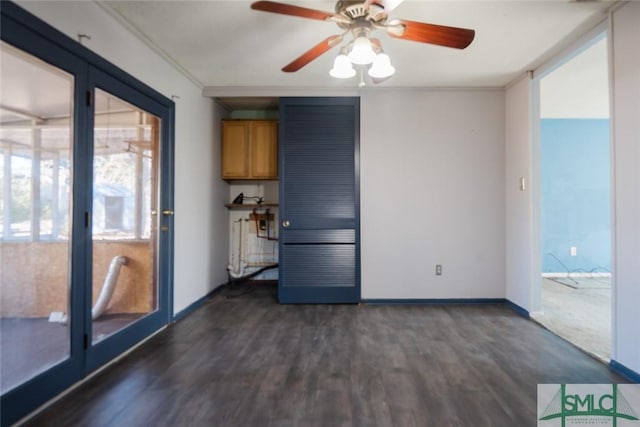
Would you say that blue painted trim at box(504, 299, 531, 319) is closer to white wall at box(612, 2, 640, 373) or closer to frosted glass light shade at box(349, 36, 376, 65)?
white wall at box(612, 2, 640, 373)

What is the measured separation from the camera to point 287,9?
63.2 inches

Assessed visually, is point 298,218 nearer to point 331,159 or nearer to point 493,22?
point 331,159

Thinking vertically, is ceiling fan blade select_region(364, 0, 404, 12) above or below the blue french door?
above

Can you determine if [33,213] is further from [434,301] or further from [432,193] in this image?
[434,301]

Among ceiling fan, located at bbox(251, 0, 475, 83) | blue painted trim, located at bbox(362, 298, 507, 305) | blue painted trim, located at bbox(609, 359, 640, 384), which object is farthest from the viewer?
blue painted trim, located at bbox(362, 298, 507, 305)

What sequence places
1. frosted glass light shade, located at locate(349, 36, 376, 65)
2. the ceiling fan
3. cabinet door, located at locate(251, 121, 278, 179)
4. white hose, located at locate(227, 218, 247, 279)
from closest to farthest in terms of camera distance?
the ceiling fan
frosted glass light shade, located at locate(349, 36, 376, 65)
cabinet door, located at locate(251, 121, 278, 179)
white hose, located at locate(227, 218, 247, 279)

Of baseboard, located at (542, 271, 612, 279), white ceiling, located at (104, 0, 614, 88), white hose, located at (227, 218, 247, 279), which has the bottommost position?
baseboard, located at (542, 271, 612, 279)

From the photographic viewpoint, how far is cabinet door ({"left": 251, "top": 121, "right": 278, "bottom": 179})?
398 cm

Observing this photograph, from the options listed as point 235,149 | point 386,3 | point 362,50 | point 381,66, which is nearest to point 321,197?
point 235,149

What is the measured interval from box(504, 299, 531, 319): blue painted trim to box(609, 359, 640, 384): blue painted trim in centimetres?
98

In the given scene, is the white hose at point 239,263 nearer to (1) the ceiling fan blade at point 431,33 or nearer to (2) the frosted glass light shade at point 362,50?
(2) the frosted glass light shade at point 362,50

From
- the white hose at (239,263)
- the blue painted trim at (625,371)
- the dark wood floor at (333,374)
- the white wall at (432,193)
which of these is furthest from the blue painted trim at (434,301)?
the white hose at (239,263)

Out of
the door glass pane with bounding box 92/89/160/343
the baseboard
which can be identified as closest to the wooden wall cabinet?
the door glass pane with bounding box 92/89/160/343

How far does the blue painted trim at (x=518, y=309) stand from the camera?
3072 millimetres
